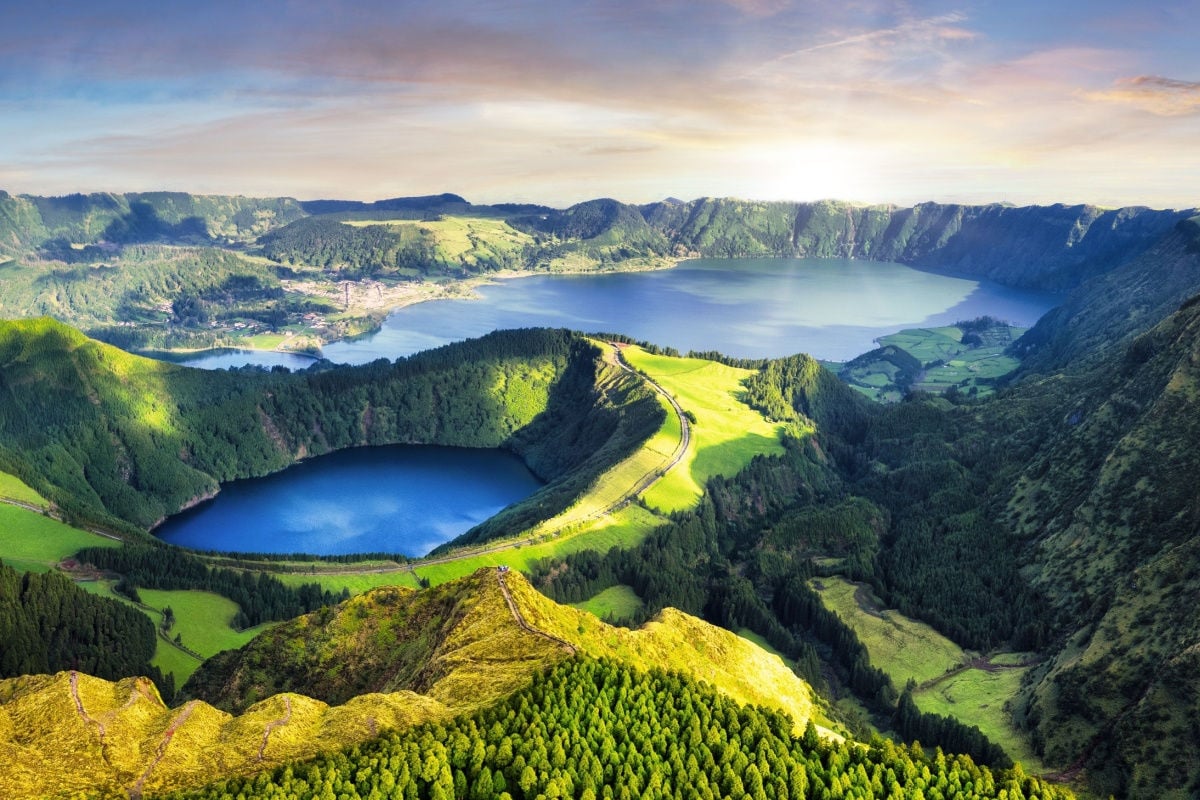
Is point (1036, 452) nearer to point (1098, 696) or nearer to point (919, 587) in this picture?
point (919, 587)

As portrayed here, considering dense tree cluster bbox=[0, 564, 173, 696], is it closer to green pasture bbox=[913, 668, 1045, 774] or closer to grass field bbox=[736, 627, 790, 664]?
grass field bbox=[736, 627, 790, 664]

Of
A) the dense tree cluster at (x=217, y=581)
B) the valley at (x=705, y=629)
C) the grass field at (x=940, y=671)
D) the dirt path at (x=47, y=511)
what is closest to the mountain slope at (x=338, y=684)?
the valley at (x=705, y=629)

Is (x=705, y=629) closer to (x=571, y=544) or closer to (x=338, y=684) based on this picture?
(x=338, y=684)

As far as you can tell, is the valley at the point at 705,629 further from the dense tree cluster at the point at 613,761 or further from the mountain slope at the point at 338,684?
the dense tree cluster at the point at 613,761

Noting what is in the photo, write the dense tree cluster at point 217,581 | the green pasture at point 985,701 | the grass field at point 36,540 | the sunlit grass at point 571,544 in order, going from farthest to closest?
1. the sunlit grass at point 571,544
2. the grass field at point 36,540
3. the dense tree cluster at point 217,581
4. the green pasture at point 985,701

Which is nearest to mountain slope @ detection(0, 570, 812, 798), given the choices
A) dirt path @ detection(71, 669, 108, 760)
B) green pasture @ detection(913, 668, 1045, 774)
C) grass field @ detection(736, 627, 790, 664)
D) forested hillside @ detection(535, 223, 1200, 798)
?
dirt path @ detection(71, 669, 108, 760)

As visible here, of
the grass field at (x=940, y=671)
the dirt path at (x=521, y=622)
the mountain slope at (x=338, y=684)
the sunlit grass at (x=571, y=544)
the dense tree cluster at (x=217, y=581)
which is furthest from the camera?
the sunlit grass at (x=571, y=544)

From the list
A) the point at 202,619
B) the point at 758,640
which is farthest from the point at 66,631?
the point at 758,640

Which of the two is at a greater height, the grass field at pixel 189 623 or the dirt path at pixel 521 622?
the dirt path at pixel 521 622
